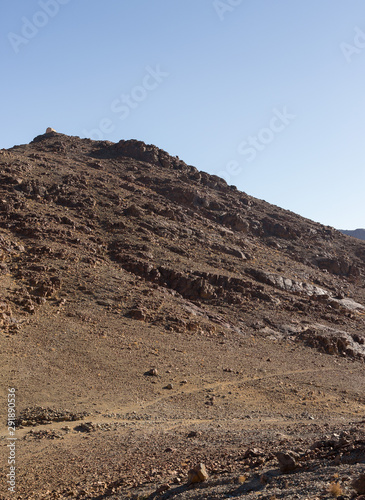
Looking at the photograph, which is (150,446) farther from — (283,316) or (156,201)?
(156,201)

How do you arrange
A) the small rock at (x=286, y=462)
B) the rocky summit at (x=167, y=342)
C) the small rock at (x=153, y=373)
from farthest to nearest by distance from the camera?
the small rock at (x=153, y=373) < the rocky summit at (x=167, y=342) < the small rock at (x=286, y=462)

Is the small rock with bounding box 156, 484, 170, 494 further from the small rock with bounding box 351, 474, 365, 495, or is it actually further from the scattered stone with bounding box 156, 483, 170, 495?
the small rock with bounding box 351, 474, 365, 495

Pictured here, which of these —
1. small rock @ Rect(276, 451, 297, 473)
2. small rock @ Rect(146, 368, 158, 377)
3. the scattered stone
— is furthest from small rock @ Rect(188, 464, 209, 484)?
small rock @ Rect(146, 368, 158, 377)

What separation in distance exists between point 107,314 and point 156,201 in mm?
27767

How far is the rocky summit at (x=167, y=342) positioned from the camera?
37.9ft

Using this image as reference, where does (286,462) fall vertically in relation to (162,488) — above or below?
above

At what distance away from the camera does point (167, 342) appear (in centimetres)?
2833

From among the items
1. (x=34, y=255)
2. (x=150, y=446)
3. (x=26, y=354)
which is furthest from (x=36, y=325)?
(x=150, y=446)

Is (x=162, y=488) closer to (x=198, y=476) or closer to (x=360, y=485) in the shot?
(x=198, y=476)

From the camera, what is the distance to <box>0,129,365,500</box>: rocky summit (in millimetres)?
11547

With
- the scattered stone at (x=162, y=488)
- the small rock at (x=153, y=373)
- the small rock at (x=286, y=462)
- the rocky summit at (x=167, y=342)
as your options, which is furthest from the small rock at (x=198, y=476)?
the small rock at (x=153, y=373)

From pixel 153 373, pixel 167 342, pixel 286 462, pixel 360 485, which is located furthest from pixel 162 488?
pixel 167 342

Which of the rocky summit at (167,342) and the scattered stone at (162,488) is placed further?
the rocky summit at (167,342)

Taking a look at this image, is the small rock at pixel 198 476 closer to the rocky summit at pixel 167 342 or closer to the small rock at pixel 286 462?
the rocky summit at pixel 167 342
